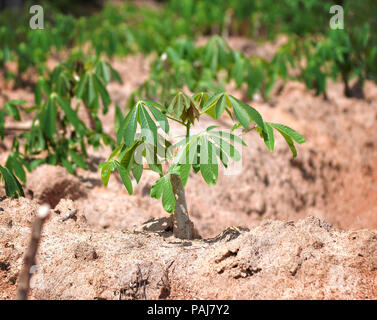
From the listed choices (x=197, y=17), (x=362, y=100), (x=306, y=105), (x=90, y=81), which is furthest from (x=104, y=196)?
(x=197, y=17)

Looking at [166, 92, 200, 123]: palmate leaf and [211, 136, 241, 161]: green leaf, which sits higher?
[166, 92, 200, 123]: palmate leaf

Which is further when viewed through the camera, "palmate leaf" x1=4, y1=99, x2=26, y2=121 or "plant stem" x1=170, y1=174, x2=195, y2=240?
"palmate leaf" x1=4, y1=99, x2=26, y2=121

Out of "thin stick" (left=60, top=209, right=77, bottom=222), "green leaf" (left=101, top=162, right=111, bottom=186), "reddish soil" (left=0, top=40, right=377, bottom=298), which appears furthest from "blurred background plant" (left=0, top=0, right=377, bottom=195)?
"green leaf" (left=101, top=162, right=111, bottom=186)

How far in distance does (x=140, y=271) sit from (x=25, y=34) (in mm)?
3189

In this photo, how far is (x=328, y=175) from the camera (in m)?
3.20

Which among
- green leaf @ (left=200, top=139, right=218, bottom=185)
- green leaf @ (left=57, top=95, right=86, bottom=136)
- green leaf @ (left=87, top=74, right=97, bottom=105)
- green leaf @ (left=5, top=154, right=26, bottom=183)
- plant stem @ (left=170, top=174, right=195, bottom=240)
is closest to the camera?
green leaf @ (left=200, top=139, right=218, bottom=185)

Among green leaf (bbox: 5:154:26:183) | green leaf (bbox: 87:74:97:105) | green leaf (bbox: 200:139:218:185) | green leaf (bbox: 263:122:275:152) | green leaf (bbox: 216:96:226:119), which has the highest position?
green leaf (bbox: 87:74:97:105)

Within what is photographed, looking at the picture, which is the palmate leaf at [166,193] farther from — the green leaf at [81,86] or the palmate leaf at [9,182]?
the green leaf at [81,86]

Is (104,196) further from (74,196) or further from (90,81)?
(90,81)

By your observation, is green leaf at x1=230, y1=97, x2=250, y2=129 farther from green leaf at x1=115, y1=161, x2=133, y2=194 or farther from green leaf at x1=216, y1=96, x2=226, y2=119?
green leaf at x1=115, y1=161, x2=133, y2=194

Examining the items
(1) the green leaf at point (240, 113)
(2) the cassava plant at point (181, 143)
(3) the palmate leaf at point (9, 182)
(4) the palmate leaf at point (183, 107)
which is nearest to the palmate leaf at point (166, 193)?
(2) the cassava plant at point (181, 143)

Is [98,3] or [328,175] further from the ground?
[98,3]

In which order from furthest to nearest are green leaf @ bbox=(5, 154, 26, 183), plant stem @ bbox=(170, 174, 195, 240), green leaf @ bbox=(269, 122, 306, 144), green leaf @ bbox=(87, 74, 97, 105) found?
green leaf @ bbox=(87, 74, 97, 105), green leaf @ bbox=(5, 154, 26, 183), plant stem @ bbox=(170, 174, 195, 240), green leaf @ bbox=(269, 122, 306, 144)

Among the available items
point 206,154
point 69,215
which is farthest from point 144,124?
point 69,215
